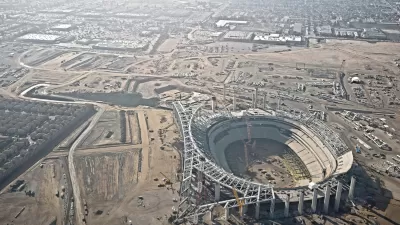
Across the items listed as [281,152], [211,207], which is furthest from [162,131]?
[211,207]

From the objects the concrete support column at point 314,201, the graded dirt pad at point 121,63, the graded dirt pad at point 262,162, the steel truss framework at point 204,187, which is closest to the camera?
the concrete support column at point 314,201

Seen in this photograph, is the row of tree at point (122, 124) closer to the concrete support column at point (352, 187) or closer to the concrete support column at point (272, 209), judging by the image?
the concrete support column at point (272, 209)

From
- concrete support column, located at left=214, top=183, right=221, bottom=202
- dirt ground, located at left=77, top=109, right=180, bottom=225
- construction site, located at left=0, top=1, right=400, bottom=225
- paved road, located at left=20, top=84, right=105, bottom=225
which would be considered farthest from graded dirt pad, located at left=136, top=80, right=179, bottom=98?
concrete support column, located at left=214, top=183, right=221, bottom=202

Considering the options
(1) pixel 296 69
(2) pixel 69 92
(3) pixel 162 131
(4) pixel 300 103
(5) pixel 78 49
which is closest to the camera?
(3) pixel 162 131

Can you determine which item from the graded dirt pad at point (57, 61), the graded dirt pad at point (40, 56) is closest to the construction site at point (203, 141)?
the graded dirt pad at point (57, 61)

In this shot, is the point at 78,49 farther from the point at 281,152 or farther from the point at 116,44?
the point at 281,152

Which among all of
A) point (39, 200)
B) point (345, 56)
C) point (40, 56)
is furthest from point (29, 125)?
point (345, 56)

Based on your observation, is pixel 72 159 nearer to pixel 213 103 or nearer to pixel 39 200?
pixel 39 200

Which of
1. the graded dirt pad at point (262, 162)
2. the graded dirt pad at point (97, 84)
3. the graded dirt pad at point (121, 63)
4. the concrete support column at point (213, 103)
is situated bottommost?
the graded dirt pad at point (262, 162)
